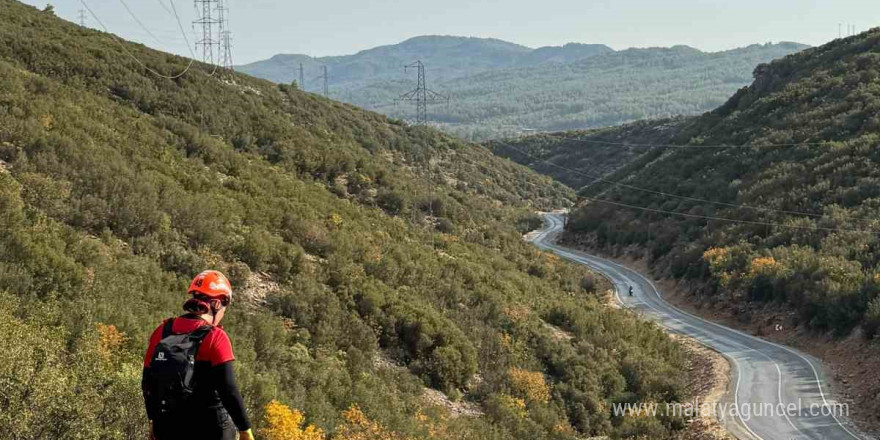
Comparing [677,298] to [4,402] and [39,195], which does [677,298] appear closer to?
[39,195]

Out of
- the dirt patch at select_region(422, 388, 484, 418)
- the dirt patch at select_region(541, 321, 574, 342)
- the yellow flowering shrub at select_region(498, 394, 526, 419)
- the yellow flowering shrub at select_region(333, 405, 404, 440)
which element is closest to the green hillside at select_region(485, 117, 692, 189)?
the dirt patch at select_region(541, 321, 574, 342)

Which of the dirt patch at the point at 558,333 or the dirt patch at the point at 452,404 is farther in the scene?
the dirt patch at the point at 558,333

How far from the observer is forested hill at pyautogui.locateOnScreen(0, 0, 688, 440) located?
9156 millimetres

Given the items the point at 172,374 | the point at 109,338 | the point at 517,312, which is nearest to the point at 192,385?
the point at 172,374

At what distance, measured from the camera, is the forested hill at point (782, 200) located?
29.5 meters

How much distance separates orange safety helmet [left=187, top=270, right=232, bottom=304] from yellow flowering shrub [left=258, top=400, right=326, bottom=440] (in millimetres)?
5010

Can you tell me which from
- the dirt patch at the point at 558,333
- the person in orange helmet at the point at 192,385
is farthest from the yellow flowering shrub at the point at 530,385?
the person in orange helmet at the point at 192,385

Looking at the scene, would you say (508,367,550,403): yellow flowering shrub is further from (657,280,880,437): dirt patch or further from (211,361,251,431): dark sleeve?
(211,361,251,431): dark sleeve

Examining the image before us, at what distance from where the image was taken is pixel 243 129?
30031mm

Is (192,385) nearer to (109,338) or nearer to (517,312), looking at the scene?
(109,338)

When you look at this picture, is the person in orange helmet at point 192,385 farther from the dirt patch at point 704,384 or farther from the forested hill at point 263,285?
the dirt patch at point 704,384

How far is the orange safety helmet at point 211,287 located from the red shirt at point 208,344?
0.20 m

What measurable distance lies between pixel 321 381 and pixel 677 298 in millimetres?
32198

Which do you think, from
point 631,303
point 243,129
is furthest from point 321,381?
point 631,303
